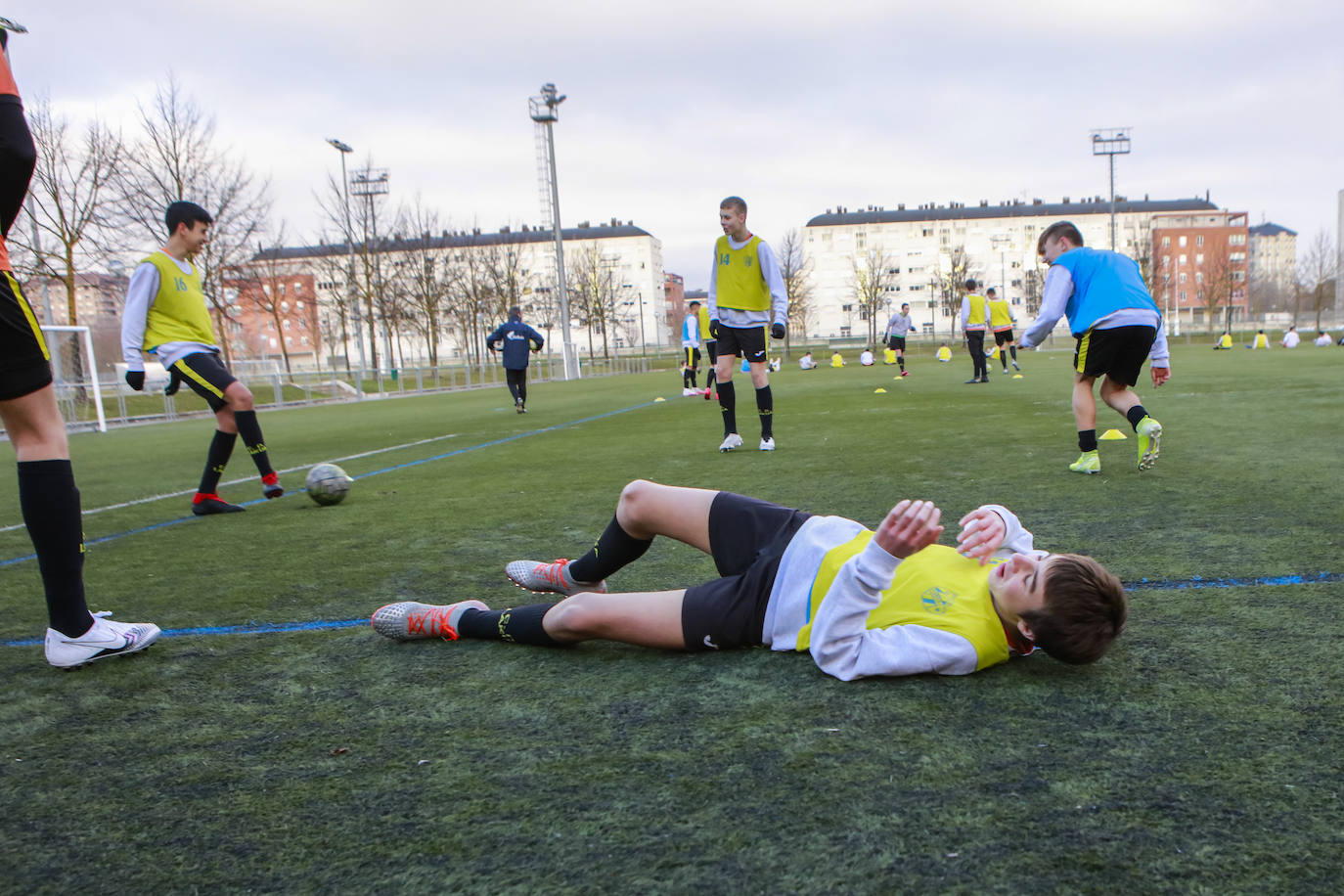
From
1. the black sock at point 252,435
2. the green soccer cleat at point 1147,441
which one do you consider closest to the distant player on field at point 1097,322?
the green soccer cleat at point 1147,441

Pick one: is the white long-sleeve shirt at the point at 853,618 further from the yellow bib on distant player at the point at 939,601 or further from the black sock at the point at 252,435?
the black sock at the point at 252,435

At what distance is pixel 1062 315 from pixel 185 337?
255 inches

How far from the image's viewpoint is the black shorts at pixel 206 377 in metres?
6.15

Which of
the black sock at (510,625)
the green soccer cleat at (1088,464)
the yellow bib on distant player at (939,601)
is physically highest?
the yellow bib on distant player at (939,601)

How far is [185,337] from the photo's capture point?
625 cm

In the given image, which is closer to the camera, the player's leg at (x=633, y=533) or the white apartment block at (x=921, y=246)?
the player's leg at (x=633, y=533)

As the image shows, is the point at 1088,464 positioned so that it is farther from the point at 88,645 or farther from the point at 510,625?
the point at 88,645

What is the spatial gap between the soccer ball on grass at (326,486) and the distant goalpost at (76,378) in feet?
53.9

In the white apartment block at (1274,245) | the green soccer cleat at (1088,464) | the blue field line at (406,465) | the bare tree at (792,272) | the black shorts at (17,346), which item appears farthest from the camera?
the white apartment block at (1274,245)

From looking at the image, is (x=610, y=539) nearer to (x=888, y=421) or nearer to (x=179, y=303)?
(x=179, y=303)

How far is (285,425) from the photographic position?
56.0 feet

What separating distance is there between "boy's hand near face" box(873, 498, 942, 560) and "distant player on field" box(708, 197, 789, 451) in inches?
236

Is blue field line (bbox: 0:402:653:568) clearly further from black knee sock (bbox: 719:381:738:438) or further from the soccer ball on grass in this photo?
black knee sock (bbox: 719:381:738:438)

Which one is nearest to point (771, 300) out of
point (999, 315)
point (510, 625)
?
point (510, 625)
